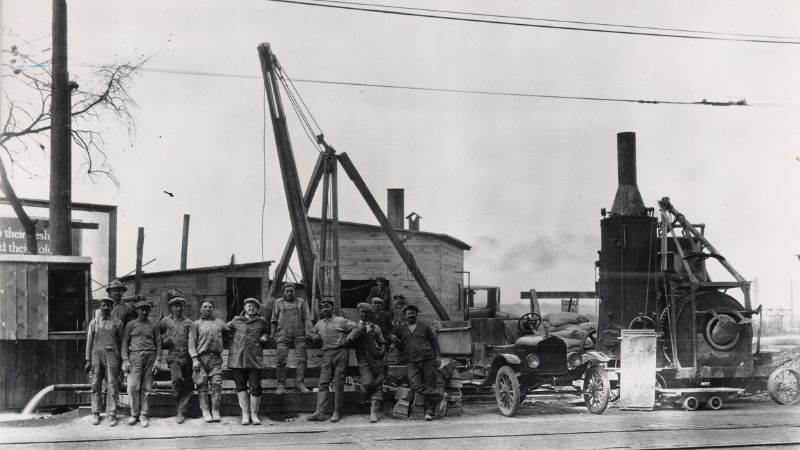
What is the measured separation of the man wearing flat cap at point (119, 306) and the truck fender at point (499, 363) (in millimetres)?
5978

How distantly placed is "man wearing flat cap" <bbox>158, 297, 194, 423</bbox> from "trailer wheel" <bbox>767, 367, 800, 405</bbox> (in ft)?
34.9

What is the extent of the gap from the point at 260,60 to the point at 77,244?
5979 millimetres

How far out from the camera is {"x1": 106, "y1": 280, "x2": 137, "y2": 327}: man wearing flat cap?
461 inches

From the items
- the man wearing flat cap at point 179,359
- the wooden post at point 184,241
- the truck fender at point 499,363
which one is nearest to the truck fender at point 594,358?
the truck fender at point 499,363

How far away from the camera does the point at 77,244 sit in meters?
19.2

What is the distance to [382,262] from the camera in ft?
90.5

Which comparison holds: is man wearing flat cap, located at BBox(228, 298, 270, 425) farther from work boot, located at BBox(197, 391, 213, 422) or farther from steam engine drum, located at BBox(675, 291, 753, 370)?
steam engine drum, located at BBox(675, 291, 753, 370)

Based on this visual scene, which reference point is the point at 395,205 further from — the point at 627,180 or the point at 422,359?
the point at 422,359

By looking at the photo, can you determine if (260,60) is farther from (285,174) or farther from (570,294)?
(570,294)

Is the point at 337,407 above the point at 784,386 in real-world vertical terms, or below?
above

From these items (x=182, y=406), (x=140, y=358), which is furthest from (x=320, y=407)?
(x=140, y=358)

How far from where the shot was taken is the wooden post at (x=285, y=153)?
1891 centimetres

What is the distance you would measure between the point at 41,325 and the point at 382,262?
1541cm

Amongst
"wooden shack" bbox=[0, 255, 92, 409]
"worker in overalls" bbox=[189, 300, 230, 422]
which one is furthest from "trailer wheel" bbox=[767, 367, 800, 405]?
"wooden shack" bbox=[0, 255, 92, 409]
